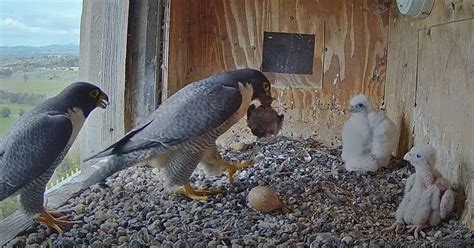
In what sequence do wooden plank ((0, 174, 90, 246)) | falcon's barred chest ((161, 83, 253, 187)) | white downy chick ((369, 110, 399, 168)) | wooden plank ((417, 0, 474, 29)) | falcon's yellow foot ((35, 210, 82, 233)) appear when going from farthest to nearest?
1. white downy chick ((369, 110, 399, 168))
2. falcon's barred chest ((161, 83, 253, 187))
3. wooden plank ((417, 0, 474, 29))
4. falcon's yellow foot ((35, 210, 82, 233))
5. wooden plank ((0, 174, 90, 246))

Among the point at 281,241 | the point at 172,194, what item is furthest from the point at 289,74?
the point at 281,241

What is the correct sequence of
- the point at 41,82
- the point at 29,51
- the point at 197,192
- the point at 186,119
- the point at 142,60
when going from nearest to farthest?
the point at 29,51 → the point at 41,82 → the point at 186,119 → the point at 197,192 → the point at 142,60

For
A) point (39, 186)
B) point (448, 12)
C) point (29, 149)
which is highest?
point (448, 12)

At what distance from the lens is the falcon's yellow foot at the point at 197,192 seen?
2.17m

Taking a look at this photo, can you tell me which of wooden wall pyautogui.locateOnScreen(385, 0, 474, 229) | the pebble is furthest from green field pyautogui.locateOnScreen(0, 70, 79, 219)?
wooden wall pyautogui.locateOnScreen(385, 0, 474, 229)

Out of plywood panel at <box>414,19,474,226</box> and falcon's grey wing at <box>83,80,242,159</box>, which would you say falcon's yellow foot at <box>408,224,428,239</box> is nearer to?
plywood panel at <box>414,19,474,226</box>

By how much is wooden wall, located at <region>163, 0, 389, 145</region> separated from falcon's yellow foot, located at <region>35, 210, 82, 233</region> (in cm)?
145

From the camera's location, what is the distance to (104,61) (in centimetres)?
241

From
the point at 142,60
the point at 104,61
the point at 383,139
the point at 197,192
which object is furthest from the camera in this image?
the point at 142,60

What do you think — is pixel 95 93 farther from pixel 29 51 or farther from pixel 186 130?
pixel 29 51

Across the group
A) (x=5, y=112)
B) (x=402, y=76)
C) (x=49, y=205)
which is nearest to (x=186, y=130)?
(x=49, y=205)

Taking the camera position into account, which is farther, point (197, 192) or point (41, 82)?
point (197, 192)

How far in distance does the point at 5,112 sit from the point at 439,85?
1.59 metres

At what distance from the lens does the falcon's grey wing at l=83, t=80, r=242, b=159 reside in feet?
6.57
